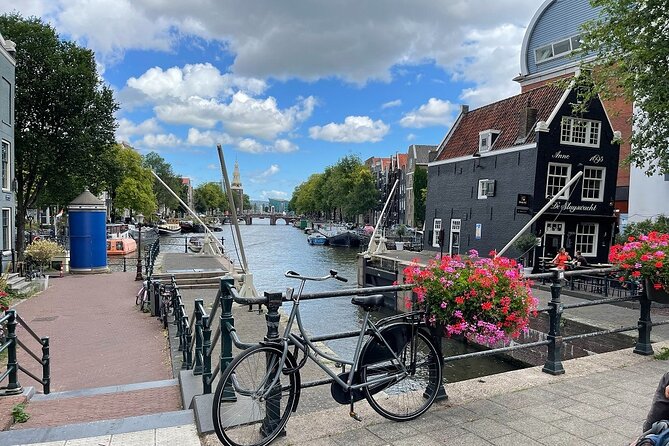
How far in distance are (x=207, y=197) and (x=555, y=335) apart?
13120 centimetres

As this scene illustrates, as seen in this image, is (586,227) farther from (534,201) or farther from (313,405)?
(313,405)

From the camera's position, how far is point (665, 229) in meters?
15.9

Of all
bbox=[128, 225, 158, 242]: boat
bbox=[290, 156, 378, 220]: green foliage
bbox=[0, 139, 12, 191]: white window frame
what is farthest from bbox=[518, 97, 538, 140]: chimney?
bbox=[290, 156, 378, 220]: green foliage

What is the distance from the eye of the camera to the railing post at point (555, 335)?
4910 millimetres

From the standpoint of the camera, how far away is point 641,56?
11.2 meters

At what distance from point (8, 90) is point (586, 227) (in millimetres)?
26290

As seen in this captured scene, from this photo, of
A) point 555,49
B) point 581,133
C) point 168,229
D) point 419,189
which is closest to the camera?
point 581,133

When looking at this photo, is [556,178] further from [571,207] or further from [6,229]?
[6,229]

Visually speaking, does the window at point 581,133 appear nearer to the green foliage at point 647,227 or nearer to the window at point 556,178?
the window at point 556,178

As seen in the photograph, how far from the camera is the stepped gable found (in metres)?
22.8

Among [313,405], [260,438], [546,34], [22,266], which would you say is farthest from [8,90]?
[546,34]

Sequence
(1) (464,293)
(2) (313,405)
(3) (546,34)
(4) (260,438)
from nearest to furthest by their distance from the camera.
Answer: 1. (4) (260,438)
2. (1) (464,293)
3. (2) (313,405)
4. (3) (546,34)

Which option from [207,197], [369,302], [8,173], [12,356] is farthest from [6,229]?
[207,197]

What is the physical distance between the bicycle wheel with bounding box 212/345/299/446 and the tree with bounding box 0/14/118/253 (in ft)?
80.2
